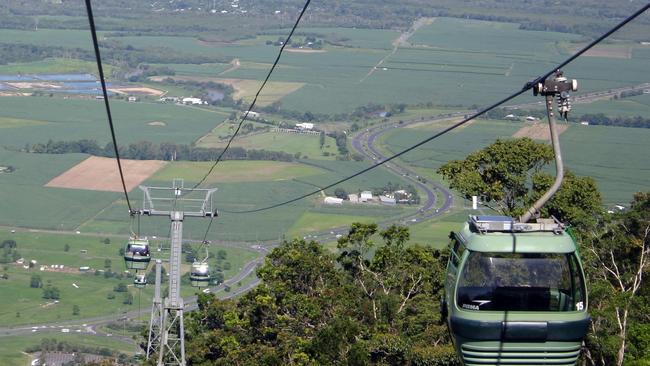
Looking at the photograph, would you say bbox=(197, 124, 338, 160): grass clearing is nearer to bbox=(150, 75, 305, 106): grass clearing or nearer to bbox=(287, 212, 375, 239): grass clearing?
bbox=(150, 75, 305, 106): grass clearing

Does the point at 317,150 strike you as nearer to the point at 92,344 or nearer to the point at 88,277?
the point at 88,277

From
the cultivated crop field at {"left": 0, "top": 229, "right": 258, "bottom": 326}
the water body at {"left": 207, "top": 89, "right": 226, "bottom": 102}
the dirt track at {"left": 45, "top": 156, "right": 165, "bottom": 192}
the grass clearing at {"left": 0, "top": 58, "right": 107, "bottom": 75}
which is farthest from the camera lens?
the grass clearing at {"left": 0, "top": 58, "right": 107, "bottom": 75}

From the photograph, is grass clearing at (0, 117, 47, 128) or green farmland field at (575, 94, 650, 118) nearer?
grass clearing at (0, 117, 47, 128)

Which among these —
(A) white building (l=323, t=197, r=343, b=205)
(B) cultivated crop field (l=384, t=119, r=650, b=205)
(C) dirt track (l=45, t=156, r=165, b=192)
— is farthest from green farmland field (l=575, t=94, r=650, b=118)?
(C) dirt track (l=45, t=156, r=165, b=192)

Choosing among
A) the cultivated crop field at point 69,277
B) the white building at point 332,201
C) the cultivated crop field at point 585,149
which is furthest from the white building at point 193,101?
the cultivated crop field at point 69,277

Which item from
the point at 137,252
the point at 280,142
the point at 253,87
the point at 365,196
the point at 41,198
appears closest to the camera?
the point at 137,252

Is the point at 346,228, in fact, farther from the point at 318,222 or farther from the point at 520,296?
the point at 520,296

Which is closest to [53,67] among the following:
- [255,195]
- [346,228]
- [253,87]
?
[253,87]

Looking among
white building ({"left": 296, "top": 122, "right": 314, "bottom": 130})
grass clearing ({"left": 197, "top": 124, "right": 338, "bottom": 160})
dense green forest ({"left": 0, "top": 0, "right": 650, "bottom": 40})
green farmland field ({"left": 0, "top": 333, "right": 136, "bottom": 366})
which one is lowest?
green farmland field ({"left": 0, "top": 333, "right": 136, "bottom": 366})

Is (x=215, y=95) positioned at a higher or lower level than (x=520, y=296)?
lower
